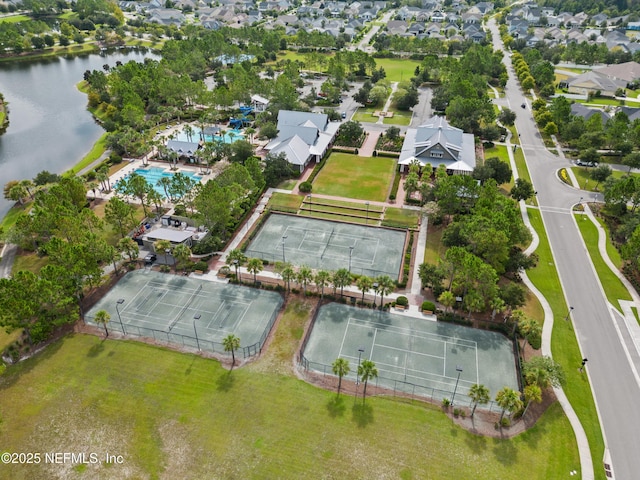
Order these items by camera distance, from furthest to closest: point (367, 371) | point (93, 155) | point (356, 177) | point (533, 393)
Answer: point (93, 155), point (356, 177), point (367, 371), point (533, 393)

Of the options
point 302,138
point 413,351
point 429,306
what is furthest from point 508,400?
point 302,138

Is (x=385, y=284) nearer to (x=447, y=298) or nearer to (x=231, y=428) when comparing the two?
(x=447, y=298)

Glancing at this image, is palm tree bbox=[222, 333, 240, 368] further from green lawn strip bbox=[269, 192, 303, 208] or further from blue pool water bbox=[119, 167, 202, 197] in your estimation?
blue pool water bbox=[119, 167, 202, 197]

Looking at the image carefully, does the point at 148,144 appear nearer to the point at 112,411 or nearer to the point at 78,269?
the point at 78,269

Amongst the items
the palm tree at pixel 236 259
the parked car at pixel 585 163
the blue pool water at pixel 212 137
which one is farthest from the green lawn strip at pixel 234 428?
the parked car at pixel 585 163

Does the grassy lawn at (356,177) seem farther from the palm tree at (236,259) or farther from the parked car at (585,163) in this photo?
the parked car at (585,163)

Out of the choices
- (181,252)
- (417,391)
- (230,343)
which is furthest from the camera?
(181,252)

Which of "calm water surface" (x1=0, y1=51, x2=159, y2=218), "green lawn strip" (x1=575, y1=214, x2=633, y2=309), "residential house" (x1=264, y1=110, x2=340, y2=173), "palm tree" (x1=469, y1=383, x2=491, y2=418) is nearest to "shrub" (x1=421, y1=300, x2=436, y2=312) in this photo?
"palm tree" (x1=469, y1=383, x2=491, y2=418)
